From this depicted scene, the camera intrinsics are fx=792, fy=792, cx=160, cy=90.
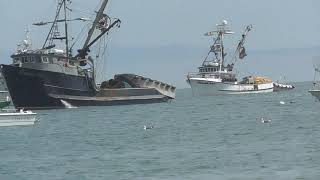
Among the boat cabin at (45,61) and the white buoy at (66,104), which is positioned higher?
the boat cabin at (45,61)

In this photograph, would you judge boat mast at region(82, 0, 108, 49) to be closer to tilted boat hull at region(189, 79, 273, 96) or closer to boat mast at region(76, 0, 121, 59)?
boat mast at region(76, 0, 121, 59)

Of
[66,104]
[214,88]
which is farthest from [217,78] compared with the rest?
[66,104]

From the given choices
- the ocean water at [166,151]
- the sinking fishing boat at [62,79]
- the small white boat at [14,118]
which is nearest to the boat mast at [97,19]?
the sinking fishing boat at [62,79]

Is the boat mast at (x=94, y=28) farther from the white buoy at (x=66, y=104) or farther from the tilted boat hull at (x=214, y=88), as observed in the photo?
the tilted boat hull at (x=214, y=88)

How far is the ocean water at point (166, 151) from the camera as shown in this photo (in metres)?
35.4

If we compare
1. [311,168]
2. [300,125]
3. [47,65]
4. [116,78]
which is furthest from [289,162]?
[116,78]

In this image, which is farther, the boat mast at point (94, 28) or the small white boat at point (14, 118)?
the boat mast at point (94, 28)

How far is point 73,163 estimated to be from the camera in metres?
40.6

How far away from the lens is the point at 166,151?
4553cm

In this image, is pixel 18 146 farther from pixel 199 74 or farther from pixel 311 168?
pixel 199 74

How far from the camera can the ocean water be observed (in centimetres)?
3538

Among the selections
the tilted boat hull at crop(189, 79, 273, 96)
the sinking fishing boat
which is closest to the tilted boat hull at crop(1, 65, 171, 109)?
the sinking fishing boat

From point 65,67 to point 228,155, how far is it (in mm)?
71334

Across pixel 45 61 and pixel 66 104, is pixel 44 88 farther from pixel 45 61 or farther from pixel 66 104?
pixel 66 104
